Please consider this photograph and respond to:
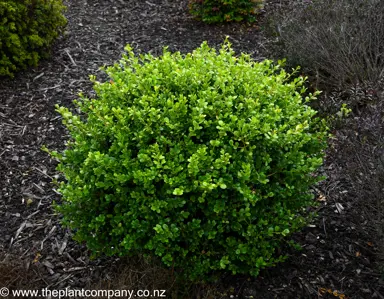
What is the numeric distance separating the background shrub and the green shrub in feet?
8.84

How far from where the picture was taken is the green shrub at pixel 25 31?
16.0ft

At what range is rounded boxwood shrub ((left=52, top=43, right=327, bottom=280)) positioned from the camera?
247cm

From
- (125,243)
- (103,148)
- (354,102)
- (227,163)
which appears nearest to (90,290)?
(125,243)

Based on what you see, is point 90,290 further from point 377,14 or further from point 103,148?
point 377,14

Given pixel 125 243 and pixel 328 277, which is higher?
pixel 125 243

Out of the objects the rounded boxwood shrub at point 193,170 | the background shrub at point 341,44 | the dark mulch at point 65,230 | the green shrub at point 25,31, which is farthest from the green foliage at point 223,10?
the rounded boxwood shrub at point 193,170

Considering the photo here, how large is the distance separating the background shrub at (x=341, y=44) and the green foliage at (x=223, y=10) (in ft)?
4.18

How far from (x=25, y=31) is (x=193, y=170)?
3.61 m

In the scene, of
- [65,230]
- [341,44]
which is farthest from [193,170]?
[341,44]

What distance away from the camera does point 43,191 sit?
149 inches

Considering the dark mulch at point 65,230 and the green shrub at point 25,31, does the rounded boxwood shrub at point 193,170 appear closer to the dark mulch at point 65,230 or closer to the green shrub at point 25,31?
the dark mulch at point 65,230

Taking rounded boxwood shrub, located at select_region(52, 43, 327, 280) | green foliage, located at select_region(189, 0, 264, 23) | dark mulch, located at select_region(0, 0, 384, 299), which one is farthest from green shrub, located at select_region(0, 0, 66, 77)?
rounded boxwood shrub, located at select_region(52, 43, 327, 280)

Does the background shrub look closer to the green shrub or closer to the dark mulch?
the dark mulch

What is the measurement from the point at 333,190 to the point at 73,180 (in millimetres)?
2006
